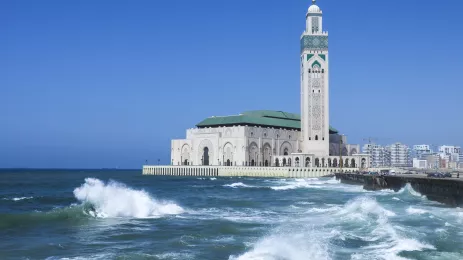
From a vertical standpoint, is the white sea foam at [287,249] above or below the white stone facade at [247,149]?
below

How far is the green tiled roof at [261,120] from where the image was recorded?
416 ft

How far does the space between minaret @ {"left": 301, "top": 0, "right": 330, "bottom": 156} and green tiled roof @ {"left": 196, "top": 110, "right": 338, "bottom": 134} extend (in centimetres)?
1318

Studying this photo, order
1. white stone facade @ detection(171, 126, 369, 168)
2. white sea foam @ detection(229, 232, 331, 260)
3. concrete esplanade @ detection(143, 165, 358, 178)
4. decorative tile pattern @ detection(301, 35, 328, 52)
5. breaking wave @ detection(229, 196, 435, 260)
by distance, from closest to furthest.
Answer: white sea foam @ detection(229, 232, 331, 260), breaking wave @ detection(229, 196, 435, 260), concrete esplanade @ detection(143, 165, 358, 178), decorative tile pattern @ detection(301, 35, 328, 52), white stone facade @ detection(171, 126, 369, 168)

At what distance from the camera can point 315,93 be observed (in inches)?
4675

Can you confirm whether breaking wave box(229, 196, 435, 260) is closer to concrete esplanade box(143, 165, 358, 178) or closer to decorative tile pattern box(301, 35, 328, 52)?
concrete esplanade box(143, 165, 358, 178)

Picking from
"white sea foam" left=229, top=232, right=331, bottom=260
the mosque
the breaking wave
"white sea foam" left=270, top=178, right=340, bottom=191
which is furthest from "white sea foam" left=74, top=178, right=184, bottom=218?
the mosque

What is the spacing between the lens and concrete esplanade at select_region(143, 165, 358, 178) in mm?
107688

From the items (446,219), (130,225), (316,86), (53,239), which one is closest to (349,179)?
(316,86)

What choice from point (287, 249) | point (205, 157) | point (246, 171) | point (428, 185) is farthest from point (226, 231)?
point (205, 157)

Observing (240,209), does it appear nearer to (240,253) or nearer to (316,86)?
(240,253)

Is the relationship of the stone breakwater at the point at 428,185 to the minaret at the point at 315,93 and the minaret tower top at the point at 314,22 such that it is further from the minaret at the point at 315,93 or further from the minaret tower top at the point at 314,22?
the minaret tower top at the point at 314,22

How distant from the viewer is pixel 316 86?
118 metres

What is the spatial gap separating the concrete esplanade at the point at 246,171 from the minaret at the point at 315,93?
1075 cm

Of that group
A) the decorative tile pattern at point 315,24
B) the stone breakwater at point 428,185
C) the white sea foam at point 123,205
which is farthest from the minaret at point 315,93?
the white sea foam at point 123,205
